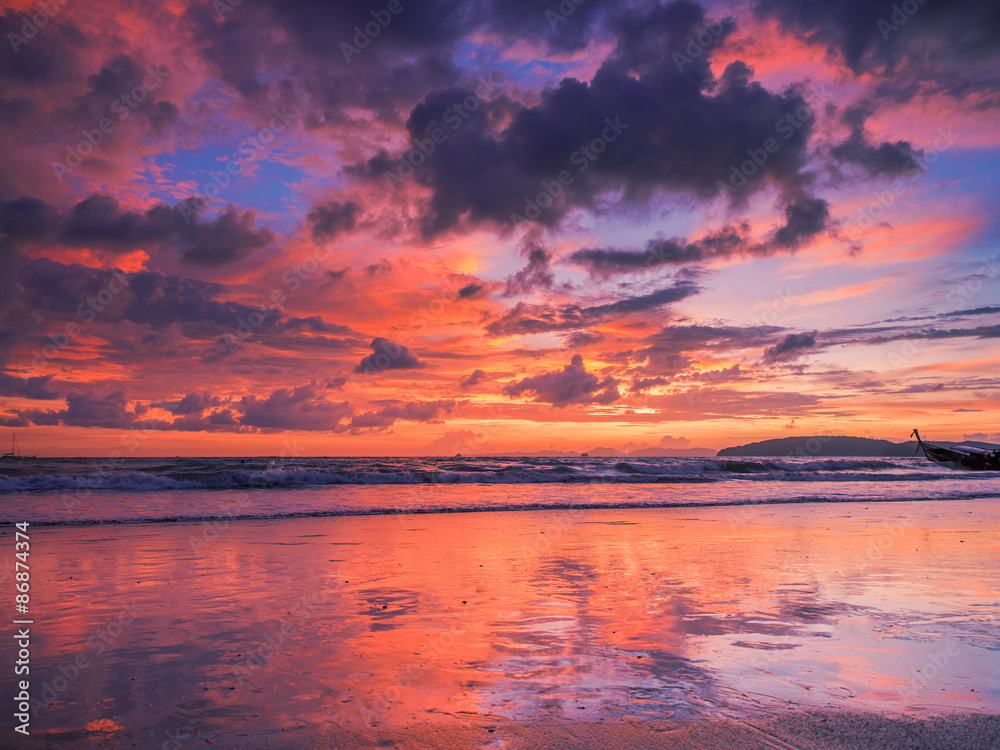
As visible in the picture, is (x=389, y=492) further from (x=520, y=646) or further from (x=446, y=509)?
(x=520, y=646)

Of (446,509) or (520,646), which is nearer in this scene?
(520,646)

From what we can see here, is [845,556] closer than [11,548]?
Yes

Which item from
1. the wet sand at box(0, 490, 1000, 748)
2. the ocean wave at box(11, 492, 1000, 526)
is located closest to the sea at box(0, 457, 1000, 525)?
the ocean wave at box(11, 492, 1000, 526)

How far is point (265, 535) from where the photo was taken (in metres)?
14.8

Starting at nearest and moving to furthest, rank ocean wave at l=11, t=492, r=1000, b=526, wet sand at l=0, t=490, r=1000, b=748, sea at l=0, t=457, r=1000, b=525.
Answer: wet sand at l=0, t=490, r=1000, b=748 → ocean wave at l=11, t=492, r=1000, b=526 → sea at l=0, t=457, r=1000, b=525

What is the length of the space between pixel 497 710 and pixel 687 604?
4.20 meters

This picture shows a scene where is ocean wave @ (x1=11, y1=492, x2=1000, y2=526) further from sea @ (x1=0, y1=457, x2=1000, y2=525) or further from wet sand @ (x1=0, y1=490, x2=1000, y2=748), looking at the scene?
wet sand @ (x1=0, y1=490, x2=1000, y2=748)

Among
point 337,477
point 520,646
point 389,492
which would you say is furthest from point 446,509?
point 337,477

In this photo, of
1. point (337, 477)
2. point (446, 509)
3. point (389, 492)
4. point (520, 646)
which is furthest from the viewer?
point (337, 477)

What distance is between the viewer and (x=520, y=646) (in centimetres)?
593

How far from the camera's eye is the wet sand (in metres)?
4.07

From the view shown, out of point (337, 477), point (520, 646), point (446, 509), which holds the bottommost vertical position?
point (446, 509)

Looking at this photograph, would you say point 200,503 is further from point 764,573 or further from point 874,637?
A: point 874,637

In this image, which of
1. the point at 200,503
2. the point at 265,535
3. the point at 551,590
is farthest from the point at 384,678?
the point at 200,503
